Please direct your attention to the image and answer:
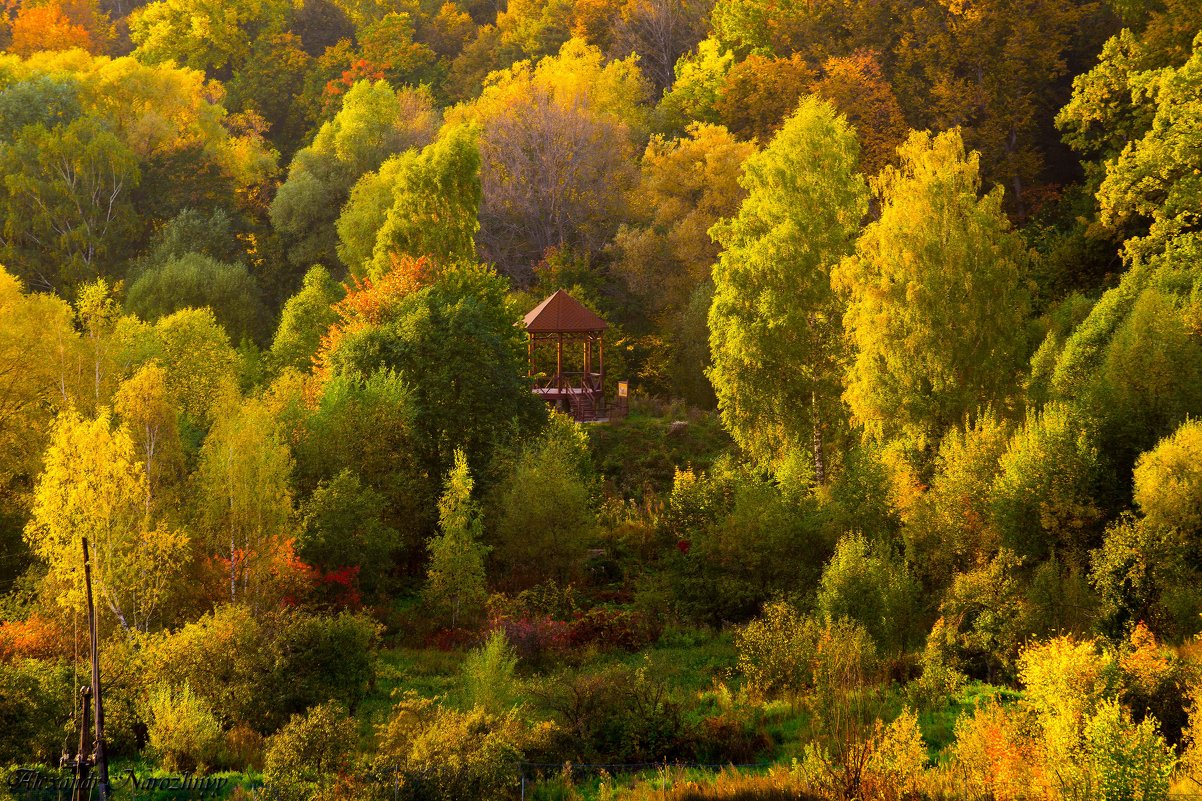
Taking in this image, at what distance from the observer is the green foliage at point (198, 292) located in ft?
186

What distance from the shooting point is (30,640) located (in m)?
Result: 27.5

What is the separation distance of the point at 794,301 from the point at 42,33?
67.1 meters

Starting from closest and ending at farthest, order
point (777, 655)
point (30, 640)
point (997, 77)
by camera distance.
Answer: point (30, 640) → point (777, 655) → point (997, 77)

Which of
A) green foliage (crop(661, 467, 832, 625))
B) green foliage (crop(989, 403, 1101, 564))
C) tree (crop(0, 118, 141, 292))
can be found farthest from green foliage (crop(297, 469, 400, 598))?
tree (crop(0, 118, 141, 292))

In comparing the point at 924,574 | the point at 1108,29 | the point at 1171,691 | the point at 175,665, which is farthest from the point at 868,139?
the point at 175,665

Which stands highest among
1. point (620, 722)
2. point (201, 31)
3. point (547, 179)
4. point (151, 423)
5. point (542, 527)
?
point (201, 31)

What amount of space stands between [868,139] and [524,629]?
30721mm

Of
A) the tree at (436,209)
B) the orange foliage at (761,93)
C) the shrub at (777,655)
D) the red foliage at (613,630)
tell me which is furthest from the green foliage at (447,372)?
the orange foliage at (761,93)

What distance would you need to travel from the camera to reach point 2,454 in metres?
33.8

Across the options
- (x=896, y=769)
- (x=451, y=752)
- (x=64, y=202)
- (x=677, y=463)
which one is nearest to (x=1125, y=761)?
(x=896, y=769)

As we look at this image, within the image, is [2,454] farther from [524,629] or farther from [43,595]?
[524,629]

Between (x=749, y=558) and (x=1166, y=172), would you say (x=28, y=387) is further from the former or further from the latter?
(x=1166, y=172)

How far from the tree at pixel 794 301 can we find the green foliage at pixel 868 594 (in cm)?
927

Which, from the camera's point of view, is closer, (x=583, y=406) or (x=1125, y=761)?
(x=1125, y=761)
